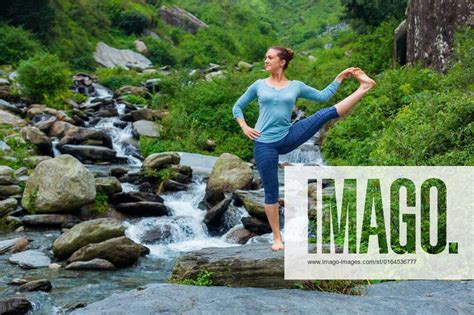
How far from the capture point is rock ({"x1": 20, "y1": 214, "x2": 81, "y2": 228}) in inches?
452

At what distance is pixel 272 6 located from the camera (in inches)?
2960

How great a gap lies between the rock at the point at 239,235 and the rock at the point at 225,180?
6.20 ft

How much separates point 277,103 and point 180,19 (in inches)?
1882

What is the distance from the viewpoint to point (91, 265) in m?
9.33

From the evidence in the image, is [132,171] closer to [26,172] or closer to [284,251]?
[26,172]

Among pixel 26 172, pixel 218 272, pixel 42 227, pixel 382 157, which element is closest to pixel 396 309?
pixel 218 272

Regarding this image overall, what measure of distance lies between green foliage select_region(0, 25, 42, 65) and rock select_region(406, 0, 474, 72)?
63.2 ft

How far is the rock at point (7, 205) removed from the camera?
11773 millimetres

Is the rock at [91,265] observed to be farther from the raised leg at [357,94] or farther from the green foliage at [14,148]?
the green foliage at [14,148]

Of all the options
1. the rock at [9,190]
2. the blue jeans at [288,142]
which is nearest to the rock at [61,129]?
the rock at [9,190]

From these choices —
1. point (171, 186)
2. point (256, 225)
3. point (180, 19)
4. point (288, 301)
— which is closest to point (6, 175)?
point (171, 186)

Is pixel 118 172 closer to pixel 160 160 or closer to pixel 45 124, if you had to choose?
pixel 160 160

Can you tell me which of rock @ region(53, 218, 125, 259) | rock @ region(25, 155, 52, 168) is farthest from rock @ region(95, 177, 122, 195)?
rock @ region(53, 218, 125, 259)

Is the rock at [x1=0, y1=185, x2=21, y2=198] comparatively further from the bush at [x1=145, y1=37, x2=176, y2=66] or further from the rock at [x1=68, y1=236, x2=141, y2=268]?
the bush at [x1=145, y1=37, x2=176, y2=66]
